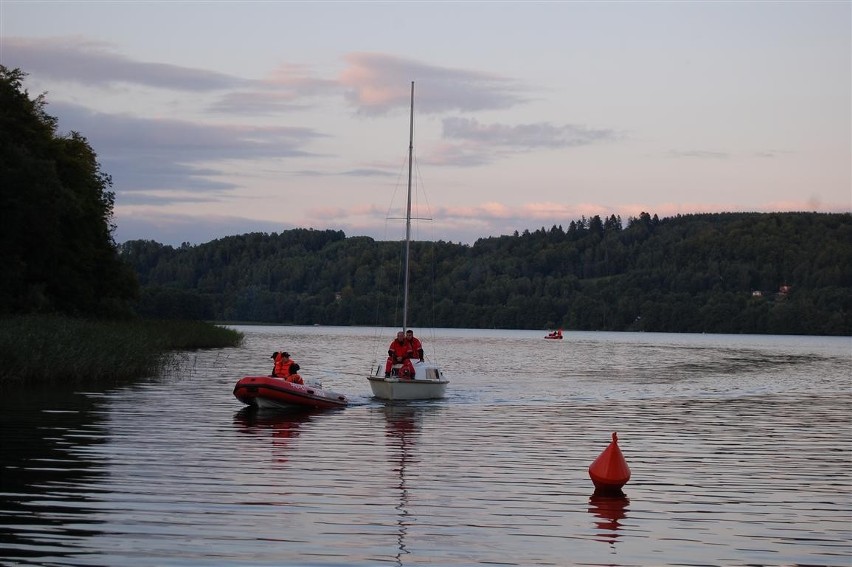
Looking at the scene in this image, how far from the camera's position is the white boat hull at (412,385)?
34156 millimetres

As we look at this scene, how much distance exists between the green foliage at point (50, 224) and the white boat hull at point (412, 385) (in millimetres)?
18714

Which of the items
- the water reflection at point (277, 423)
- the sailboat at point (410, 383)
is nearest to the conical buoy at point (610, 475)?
the water reflection at point (277, 423)

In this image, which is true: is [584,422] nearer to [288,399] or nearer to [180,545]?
[288,399]

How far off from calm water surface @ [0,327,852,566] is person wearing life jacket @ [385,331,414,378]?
107 cm

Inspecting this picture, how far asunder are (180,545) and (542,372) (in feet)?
158

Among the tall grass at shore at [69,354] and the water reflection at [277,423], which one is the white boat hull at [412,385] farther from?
the tall grass at shore at [69,354]

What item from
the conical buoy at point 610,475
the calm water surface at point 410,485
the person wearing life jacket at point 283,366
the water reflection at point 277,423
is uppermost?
the person wearing life jacket at point 283,366

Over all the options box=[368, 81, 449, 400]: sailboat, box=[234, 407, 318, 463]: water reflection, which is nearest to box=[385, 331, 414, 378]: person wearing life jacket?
box=[368, 81, 449, 400]: sailboat

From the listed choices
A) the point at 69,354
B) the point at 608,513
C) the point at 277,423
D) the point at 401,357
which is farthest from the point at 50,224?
the point at 608,513

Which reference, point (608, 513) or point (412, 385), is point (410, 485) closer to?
point (608, 513)

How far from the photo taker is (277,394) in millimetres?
30422

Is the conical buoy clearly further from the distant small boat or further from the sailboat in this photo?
the sailboat

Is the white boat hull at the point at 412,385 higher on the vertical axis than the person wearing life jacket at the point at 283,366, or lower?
lower

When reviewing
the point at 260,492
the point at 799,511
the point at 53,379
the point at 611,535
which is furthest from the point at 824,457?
the point at 53,379
